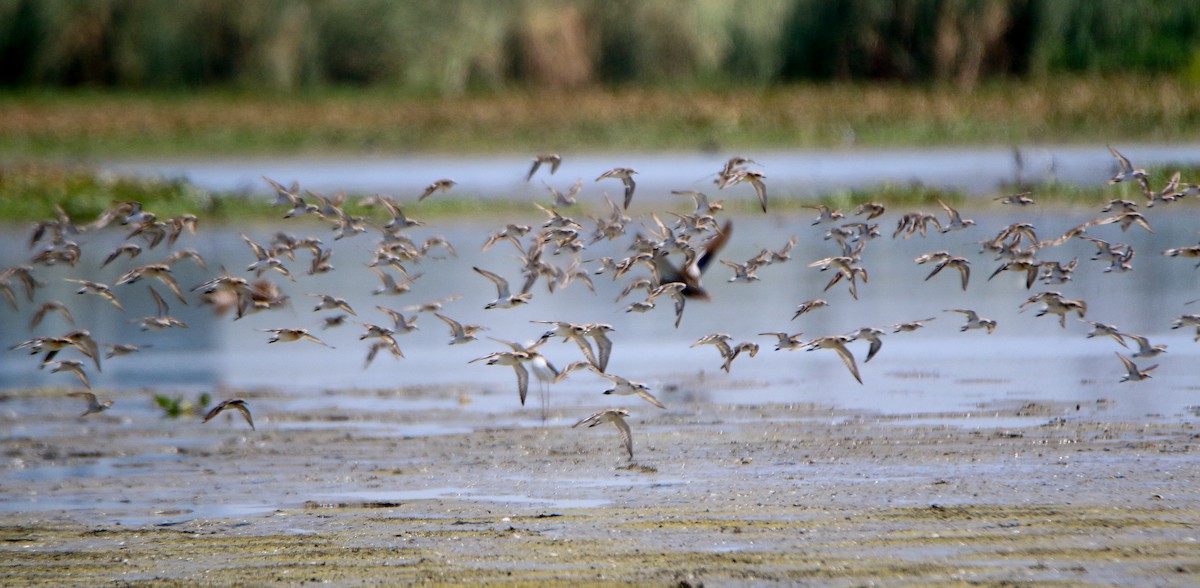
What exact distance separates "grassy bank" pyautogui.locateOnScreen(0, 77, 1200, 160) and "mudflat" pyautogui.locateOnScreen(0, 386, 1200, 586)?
→ 23.9m

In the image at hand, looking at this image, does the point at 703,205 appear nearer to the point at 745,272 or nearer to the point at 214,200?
the point at 745,272

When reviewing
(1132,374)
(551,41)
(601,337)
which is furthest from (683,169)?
(1132,374)

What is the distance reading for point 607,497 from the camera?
11.4 meters

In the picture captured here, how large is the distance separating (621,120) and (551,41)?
8534 mm

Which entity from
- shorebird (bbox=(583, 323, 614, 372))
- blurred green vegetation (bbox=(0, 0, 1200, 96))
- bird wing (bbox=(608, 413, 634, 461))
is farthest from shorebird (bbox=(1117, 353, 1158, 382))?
blurred green vegetation (bbox=(0, 0, 1200, 96))

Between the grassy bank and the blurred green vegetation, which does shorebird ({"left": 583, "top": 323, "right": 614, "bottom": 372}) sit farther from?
the blurred green vegetation

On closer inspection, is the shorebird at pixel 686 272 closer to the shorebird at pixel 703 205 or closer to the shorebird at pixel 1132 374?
the shorebird at pixel 703 205

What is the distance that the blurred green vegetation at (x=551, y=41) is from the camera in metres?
43.6

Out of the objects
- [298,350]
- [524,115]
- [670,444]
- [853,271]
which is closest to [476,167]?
[524,115]

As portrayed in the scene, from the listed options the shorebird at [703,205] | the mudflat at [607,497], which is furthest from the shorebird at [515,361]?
the shorebird at [703,205]

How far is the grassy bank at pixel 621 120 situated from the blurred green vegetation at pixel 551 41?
1.32 m

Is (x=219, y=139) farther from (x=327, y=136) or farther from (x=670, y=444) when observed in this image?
(x=670, y=444)

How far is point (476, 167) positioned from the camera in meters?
39.9

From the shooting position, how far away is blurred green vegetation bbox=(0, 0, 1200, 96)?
143ft
